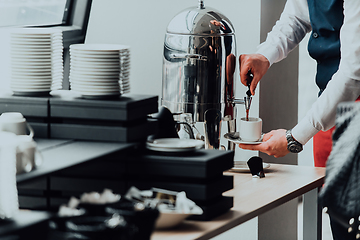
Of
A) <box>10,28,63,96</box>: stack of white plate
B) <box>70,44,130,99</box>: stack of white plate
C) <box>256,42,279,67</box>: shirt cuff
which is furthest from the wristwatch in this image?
<box>10,28,63,96</box>: stack of white plate

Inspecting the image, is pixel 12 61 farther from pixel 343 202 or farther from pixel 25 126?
pixel 343 202

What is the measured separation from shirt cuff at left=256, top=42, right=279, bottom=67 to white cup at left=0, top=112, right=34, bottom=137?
1179 millimetres

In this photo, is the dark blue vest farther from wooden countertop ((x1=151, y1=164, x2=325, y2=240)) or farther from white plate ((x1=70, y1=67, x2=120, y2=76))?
white plate ((x1=70, y1=67, x2=120, y2=76))

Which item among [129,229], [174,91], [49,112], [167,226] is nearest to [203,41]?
[174,91]

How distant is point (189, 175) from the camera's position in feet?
4.60

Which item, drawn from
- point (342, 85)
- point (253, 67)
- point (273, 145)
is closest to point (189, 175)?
point (273, 145)

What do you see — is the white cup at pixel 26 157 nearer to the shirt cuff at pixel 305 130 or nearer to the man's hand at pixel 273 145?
the man's hand at pixel 273 145

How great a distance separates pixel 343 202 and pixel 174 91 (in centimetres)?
111

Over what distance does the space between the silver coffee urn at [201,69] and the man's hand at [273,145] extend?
0.50 feet

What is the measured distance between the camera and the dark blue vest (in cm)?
208

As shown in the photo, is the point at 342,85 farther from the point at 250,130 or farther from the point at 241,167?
the point at 241,167

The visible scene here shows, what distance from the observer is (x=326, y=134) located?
7.38 ft

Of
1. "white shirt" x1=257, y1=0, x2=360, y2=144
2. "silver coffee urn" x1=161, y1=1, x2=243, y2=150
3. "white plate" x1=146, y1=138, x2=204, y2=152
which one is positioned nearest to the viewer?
"white plate" x1=146, y1=138, x2=204, y2=152

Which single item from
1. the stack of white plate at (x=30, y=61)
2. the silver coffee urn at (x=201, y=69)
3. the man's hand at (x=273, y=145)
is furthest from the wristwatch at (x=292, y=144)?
the stack of white plate at (x=30, y=61)
